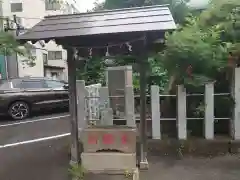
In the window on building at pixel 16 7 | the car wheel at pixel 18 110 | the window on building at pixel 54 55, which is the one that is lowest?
the car wheel at pixel 18 110

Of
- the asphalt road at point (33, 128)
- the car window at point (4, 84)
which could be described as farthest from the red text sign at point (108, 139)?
the car window at point (4, 84)

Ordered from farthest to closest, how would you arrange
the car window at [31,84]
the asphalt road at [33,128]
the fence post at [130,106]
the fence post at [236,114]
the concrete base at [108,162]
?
the car window at [31,84] → the asphalt road at [33,128] → the fence post at [130,106] → the fence post at [236,114] → the concrete base at [108,162]

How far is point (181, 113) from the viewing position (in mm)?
5664

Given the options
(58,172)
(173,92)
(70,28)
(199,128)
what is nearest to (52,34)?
(70,28)

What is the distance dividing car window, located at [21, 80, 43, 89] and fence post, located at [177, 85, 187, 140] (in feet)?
22.9

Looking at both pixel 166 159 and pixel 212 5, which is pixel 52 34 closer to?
pixel 166 159

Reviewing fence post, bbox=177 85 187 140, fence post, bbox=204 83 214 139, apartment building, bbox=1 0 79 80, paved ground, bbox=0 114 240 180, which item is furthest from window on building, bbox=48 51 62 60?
fence post, bbox=204 83 214 139

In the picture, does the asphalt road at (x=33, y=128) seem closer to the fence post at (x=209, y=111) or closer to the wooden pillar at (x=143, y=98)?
the wooden pillar at (x=143, y=98)

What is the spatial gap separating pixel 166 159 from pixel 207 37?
2649mm

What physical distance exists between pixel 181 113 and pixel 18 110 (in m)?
6.98

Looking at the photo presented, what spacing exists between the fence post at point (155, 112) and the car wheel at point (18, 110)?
6373 millimetres

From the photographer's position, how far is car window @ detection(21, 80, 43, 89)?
10.7 metres

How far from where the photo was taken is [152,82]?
24.9ft

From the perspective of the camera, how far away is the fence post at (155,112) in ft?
18.7
